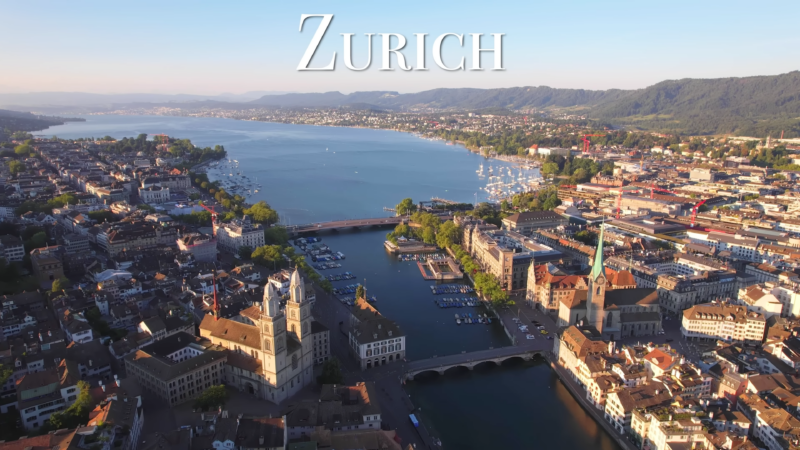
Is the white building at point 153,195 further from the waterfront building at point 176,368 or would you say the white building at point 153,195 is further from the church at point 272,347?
the church at point 272,347

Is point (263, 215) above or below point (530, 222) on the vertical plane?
above

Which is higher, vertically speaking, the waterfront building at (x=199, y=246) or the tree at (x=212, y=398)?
the waterfront building at (x=199, y=246)

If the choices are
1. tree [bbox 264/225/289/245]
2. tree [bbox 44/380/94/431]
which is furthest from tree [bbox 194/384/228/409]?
tree [bbox 264/225/289/245]

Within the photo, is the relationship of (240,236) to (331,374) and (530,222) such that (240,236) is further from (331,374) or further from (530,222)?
(530,222)

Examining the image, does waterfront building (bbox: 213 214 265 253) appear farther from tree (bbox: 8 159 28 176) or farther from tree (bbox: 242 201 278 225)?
tree (bbox: 8 159 28 176)

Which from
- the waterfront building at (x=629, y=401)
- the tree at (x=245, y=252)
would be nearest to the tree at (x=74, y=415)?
the waterfront building at (x=629, y=401)

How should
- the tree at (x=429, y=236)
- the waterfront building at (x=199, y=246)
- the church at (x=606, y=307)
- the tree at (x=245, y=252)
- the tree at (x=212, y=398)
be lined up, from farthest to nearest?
the tree at (x=429, y=236) < the tree at (x=245, y=252) < the waterfront building at (x=199, y=246) < the church at (x=606, y=307) < the tree at (x=212, y=398)

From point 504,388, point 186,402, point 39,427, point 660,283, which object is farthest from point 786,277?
point 39,427

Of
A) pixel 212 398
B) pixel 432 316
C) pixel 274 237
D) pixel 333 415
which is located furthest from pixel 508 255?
pixel 212 398
